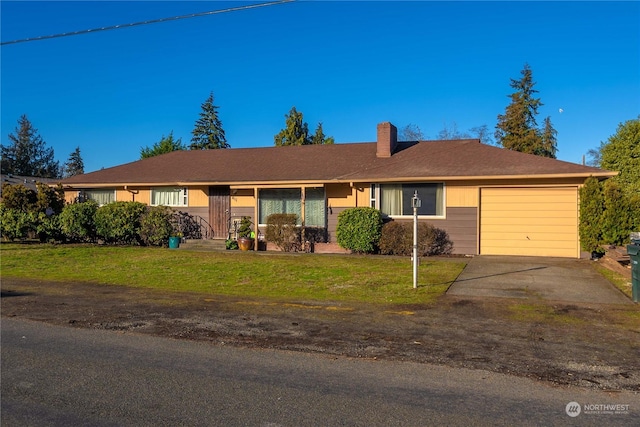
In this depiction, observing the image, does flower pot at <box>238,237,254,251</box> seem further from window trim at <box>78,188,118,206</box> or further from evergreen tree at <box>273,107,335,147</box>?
evergreen tree at <box>273,107,335,147</box>

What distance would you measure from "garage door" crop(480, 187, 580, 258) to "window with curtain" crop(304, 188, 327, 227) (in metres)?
5.82

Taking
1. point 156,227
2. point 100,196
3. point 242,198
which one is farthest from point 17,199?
point 242,198

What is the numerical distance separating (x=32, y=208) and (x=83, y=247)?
436 centimetres

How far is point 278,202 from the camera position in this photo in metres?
19.4

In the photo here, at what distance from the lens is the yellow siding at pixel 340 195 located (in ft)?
59.4

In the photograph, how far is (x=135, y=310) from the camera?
8547mm

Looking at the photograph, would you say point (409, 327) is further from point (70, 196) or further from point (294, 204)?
point (70, 196)

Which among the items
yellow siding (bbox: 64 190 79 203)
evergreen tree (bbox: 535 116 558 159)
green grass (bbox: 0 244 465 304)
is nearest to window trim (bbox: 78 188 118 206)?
yellow siding (bbox: 64 190 79 203)

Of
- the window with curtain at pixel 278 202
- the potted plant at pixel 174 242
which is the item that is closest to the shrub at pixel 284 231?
the window with curtain at pixel 278 202

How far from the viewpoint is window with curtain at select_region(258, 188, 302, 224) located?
1914 cm

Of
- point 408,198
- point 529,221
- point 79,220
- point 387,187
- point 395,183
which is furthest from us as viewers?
point 79,220

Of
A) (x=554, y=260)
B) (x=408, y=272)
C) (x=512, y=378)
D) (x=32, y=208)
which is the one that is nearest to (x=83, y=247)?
(x=32, y=208)

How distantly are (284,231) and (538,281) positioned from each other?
9.40 metres

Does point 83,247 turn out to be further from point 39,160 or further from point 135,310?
point 39,160
